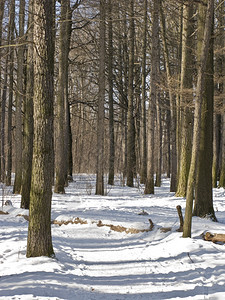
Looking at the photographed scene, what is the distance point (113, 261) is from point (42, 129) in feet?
8.53

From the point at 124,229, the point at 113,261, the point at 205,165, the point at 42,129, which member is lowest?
the point at 113,261

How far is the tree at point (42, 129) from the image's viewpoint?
17.1 ft

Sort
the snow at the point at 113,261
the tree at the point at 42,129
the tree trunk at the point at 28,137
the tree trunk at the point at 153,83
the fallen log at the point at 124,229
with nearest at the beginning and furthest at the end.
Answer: the snow at the point at 113,261 < the tree at the point at 42,129 < the fallen log at the point at 124,229 < the tree trunk at the point at 28,137 < the tree trunk at the point at 153,83

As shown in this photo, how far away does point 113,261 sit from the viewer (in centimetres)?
593

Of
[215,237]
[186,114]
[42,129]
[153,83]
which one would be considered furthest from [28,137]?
[153,83]

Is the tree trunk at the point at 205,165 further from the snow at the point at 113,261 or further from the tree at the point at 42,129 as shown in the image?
the tree at the point at 42,129

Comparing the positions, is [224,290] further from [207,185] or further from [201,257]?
[207,185]

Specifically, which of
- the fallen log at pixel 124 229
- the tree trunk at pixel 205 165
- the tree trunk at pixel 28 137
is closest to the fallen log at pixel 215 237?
the fallen log at pixel 124 229

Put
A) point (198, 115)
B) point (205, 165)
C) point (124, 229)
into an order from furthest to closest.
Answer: point (205, 165) → point (124, 229) → point (198, 115)

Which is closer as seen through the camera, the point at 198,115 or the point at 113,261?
the point at 113,261

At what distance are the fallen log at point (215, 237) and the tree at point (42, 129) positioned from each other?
10.4 feet

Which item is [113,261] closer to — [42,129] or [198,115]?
[42,129]

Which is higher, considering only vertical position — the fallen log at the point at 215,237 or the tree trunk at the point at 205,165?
the tree trunk at the point at 205,165

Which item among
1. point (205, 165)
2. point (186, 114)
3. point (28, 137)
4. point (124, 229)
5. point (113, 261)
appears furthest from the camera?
point (186, 114)
